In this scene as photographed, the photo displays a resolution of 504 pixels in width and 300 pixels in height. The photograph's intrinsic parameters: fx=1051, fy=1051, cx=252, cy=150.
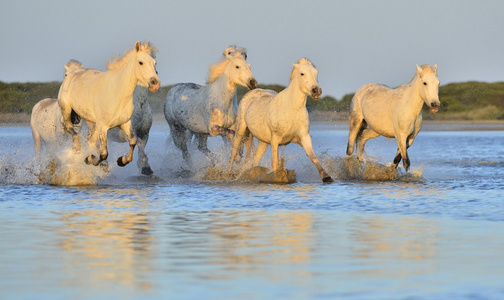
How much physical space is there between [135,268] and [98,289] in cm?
86

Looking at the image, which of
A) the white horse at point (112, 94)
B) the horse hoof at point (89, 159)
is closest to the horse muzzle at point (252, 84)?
the white horse at point (112, 94)

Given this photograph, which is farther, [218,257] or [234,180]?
Result: [234,180]

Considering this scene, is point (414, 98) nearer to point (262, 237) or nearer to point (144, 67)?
point (144, 67)

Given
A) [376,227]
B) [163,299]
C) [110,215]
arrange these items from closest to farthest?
1. [163,299]
2. [376,227]
3. [110,215]

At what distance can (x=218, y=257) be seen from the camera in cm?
855

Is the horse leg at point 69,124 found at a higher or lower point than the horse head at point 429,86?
lower

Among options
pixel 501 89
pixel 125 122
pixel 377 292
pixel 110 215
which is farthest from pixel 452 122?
pixel 377 292

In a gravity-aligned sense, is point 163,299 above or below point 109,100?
below

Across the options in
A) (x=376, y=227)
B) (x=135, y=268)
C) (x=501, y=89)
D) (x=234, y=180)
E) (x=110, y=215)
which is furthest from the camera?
(x=501, y=89)

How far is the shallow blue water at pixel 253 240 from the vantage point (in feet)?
23.9

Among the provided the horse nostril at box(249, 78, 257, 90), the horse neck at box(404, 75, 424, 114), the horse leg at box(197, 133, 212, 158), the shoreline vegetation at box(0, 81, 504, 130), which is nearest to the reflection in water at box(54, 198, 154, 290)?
the horse nostril at box(249, 78, 257, 90)

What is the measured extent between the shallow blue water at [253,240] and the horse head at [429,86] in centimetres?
126

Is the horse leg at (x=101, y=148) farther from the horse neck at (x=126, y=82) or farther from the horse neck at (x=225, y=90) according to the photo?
the horse neck at (x=225, y=90)

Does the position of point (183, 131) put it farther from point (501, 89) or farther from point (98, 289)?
point (501, 89)
